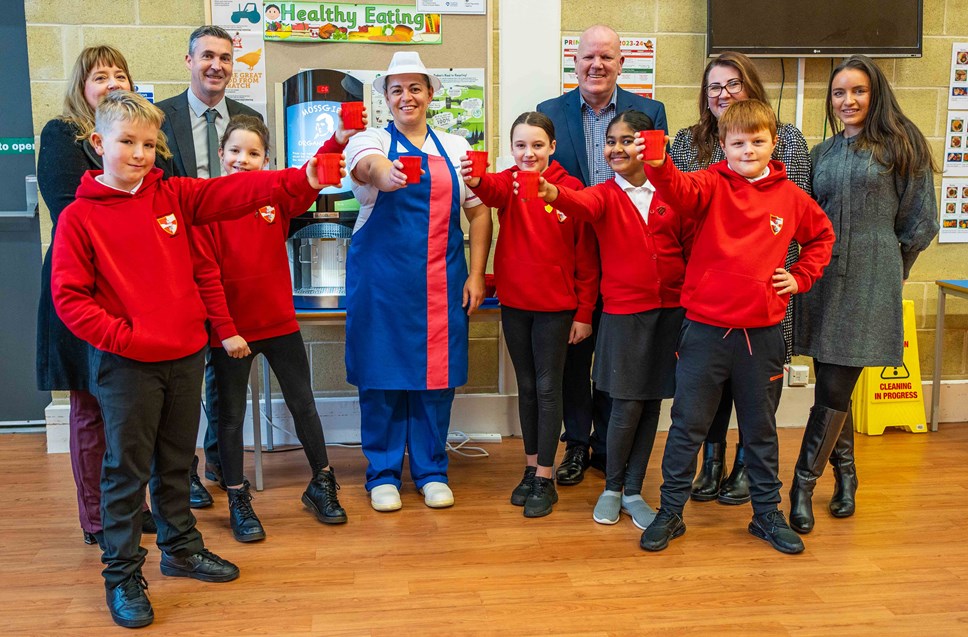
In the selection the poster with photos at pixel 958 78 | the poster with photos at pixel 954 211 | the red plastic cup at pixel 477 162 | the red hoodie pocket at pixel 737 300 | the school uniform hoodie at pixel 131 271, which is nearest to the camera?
the school uniform hoodie at pixel 131 271

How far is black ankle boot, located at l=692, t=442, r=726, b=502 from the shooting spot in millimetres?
3090

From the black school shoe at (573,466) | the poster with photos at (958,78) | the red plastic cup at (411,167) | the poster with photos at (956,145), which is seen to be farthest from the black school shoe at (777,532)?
the poster with photos at (958,78)

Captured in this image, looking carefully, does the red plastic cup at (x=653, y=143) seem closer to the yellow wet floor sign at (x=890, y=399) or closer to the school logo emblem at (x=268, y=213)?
the school logo emblem at (x=268, y=213)

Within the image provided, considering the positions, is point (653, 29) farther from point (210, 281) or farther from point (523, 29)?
point (210, 281)

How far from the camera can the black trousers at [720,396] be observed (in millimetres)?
2555

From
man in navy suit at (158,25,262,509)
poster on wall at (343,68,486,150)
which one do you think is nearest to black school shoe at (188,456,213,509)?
man in navy suit at (158,25,262,509)

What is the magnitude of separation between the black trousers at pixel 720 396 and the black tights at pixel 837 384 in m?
0.30

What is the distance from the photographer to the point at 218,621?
2.21 meters

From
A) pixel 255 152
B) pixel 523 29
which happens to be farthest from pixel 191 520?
pixel 523 29

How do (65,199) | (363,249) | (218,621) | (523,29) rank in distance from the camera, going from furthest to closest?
(523,29), (363,249), (65,199), (218,621)

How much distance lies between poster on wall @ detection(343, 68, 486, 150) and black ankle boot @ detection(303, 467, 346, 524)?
1603 millimetres

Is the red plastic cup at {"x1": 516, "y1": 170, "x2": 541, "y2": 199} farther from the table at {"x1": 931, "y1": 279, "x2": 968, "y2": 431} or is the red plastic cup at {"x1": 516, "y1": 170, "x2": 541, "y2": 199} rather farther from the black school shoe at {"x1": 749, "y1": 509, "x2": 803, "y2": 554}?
the table at {"x1": 931, "y1": 279, "x2": 968, "y2": 431}

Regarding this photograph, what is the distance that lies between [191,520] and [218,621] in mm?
336

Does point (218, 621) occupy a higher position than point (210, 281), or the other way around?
point (210, 281)
